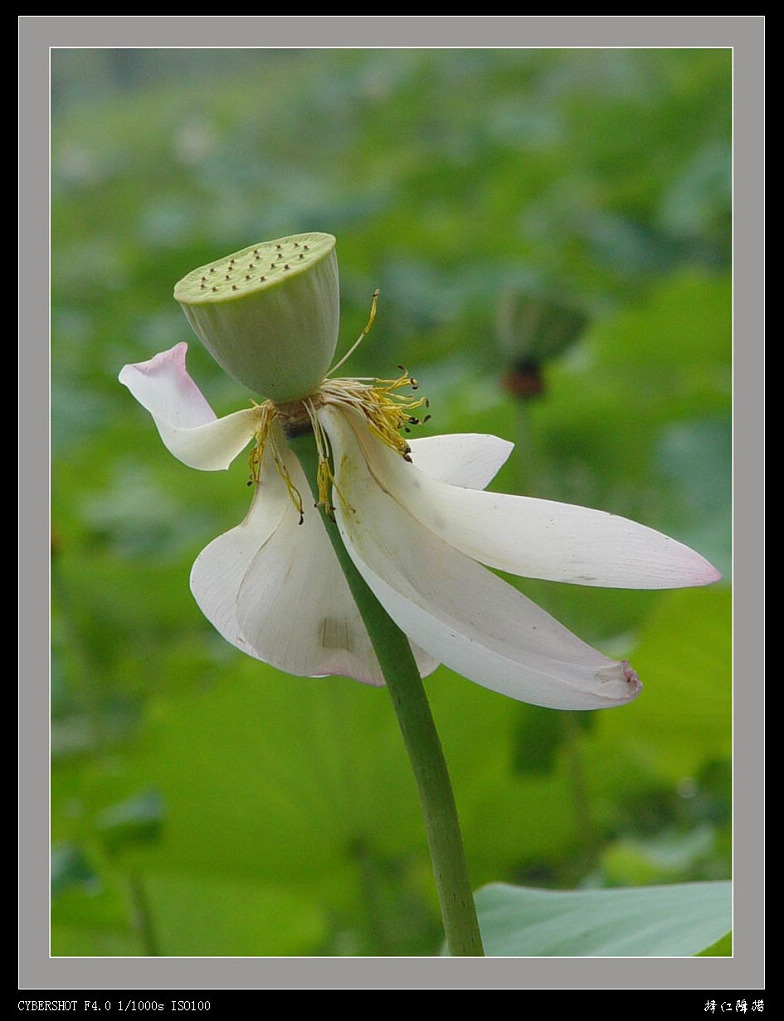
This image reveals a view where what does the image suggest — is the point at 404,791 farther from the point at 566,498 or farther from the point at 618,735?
the point at 566,498

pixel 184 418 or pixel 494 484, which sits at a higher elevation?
pixel 184 418

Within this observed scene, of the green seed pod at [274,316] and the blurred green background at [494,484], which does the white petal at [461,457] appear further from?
the blurred green background at [494,484]

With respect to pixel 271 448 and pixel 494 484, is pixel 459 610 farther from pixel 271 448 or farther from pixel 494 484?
pixel 494 484

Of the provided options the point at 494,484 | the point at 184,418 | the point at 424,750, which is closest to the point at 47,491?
the point at 184,418

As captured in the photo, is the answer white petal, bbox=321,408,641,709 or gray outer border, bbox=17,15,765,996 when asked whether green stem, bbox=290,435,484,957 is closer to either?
white petal, bbox=321,408,641,709

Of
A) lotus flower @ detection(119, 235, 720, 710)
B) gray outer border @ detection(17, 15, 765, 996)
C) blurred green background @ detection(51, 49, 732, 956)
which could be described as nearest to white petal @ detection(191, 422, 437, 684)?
lotus flower @ detection(119, 235, 720, 710)
